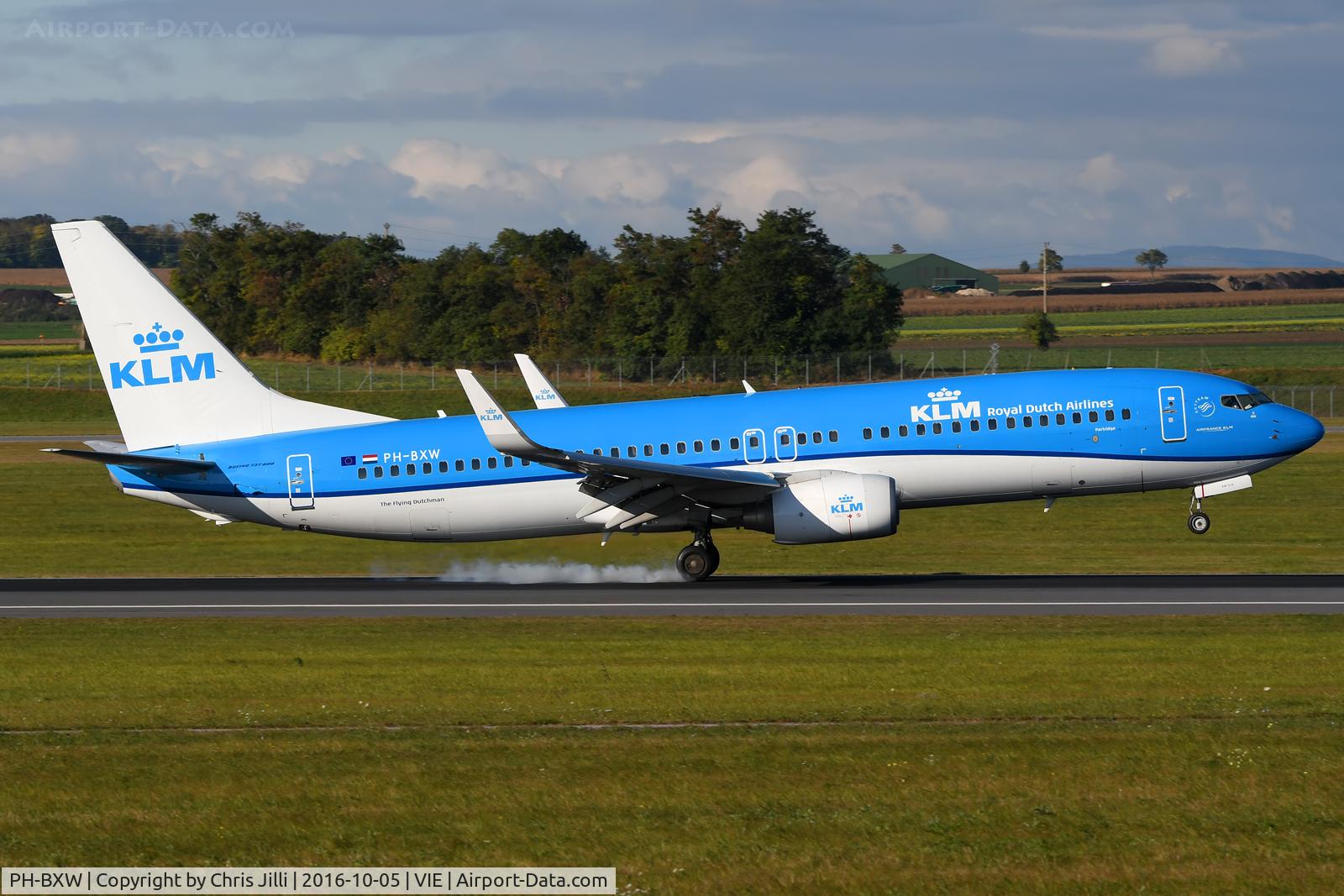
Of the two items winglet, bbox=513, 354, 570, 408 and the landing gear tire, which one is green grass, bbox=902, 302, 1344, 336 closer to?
winglet, bbox=513, 354, 570, 408

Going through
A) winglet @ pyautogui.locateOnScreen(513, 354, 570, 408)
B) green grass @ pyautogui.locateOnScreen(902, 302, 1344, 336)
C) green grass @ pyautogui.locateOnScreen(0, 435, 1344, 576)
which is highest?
green grass @ pyautogui.locateOnScreen(902, 302, 1344, 336)

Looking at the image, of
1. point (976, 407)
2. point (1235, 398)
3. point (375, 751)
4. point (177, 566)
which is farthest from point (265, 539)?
point (375, 751)

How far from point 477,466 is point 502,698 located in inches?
564

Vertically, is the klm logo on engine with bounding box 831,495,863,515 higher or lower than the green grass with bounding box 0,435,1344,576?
higher

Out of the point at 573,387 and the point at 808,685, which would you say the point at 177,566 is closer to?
the point at 808,685

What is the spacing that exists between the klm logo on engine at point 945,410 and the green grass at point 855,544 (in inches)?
198

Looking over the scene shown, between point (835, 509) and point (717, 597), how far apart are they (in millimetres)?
2950

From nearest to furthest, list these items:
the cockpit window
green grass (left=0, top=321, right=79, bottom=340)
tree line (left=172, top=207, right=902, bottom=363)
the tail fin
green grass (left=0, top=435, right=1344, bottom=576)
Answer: the cockpit window → the tail fin → green grass (left=0, top=435, right=1344, bottom=576) → tree line (left=172, top=207, right=902, bottom=363) → green grass (left=0, top=321, right=79, bottom=340)

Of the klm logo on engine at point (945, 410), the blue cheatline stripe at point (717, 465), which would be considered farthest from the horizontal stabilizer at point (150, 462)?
the klm logo on engine at point (945, 410)

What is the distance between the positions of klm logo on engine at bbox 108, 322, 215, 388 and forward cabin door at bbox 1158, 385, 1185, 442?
2035 centimetres

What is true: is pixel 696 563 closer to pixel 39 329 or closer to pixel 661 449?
pixel 661 449

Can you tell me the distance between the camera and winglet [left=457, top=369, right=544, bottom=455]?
2939 cm

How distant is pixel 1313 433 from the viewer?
33.1 meters

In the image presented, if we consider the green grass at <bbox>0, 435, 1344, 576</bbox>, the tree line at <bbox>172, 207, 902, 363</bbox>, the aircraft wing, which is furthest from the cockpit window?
the tree line at <bbox>172, 207, 902, 363</bbox>
